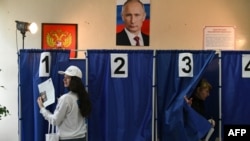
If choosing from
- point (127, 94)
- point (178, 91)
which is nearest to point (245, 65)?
point (178, 91)

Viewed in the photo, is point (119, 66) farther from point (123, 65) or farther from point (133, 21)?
point (133, 21)

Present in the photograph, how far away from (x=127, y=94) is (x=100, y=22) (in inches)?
80.9

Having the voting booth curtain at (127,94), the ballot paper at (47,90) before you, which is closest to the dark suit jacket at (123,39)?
the voting booth curtain at (127,94)

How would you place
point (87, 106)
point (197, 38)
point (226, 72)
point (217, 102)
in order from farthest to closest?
point (197, 38) → point (217, 102) → point (226, 72) → point (87, 106)

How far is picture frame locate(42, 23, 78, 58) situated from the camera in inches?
203

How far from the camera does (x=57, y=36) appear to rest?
16.9 ft

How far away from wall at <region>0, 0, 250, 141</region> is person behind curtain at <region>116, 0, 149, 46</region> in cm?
16

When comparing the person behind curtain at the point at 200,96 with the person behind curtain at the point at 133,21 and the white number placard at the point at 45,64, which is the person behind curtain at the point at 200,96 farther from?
the person behind curtain at the point at 133,21

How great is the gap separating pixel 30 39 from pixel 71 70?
2.36 m

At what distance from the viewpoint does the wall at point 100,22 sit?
5.06 metres

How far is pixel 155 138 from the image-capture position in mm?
3445

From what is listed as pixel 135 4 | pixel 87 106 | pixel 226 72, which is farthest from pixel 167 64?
pixel 135 4

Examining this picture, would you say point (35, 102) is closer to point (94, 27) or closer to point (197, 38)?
point (94, 27)

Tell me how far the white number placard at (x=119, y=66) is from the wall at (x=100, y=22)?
5.57 ft
